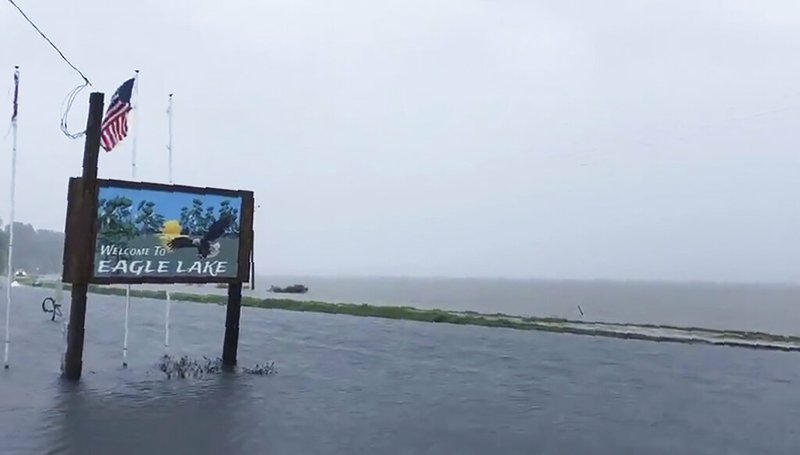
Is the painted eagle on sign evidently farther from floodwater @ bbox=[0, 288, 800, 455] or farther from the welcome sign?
floodwater @ bbox=[0, 288, 800, 455]

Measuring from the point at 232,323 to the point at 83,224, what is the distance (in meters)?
4.41

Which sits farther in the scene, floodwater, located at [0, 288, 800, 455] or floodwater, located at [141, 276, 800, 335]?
floodwater, located at [141, 276, 800, 335]

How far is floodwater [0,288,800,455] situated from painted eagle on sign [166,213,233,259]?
2.74m

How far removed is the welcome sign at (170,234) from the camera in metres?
14.1

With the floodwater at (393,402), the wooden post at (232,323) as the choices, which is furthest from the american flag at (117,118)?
the floodwater at (393,402)

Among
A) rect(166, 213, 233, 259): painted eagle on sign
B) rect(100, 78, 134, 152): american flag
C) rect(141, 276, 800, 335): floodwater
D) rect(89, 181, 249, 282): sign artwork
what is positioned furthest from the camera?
rect(141, 276, 800, 335): floodwater

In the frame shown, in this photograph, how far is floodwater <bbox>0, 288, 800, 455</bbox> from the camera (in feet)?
35.7

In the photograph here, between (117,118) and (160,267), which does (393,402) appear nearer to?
(160,267)

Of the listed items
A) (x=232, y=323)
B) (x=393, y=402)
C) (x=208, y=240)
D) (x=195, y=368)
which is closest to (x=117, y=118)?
(x=208, y=240)

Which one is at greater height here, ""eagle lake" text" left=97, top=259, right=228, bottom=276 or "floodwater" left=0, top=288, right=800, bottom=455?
""eagle lake" text" left=97, top=259, right=228, bottom=276

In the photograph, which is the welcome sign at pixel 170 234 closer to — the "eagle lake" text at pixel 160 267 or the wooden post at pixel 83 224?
the "eagle lake" text at pixel 160 267

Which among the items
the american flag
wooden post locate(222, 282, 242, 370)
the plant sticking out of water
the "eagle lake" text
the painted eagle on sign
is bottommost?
the plant sticking out of water

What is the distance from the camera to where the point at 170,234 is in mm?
14930

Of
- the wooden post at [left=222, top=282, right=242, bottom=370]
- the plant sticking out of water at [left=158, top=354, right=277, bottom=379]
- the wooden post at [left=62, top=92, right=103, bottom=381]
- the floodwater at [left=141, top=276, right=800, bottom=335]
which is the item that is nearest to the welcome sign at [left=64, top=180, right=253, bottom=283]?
the wooden post at [left=62, top=92, right=103, bottom=381]
